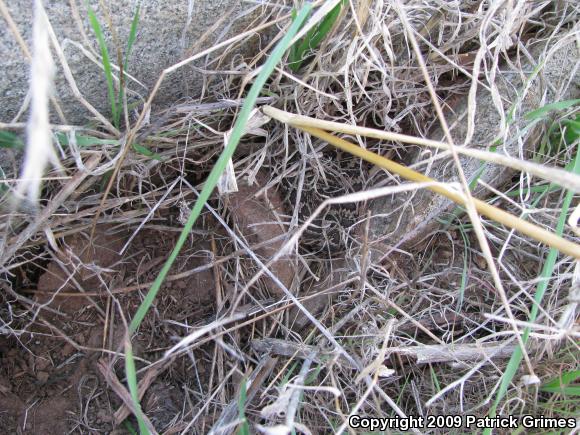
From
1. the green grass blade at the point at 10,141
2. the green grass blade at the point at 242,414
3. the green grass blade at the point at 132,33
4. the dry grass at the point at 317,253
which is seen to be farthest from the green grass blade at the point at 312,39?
the green grass blade at the point at 242,414

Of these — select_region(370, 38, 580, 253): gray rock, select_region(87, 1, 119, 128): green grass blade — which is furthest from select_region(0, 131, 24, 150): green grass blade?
select_region(370, 38, 580, 253): gray rock

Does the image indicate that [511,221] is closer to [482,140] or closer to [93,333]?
[482,140]

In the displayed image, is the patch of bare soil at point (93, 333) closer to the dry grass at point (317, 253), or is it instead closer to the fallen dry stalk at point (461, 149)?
the dry grass at point (317, 253)

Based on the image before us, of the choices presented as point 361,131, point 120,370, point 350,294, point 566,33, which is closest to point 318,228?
point 350,294

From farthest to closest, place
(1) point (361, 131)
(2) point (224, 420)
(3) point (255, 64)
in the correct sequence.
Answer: (3) point (255, 64)
(2) point (224, 420)
(1) point (361, 131)

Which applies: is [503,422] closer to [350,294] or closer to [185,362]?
[350,294]

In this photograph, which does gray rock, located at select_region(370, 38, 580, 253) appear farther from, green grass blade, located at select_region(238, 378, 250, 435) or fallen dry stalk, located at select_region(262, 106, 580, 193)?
green grass blade, located at select_region(238, 378, 250, 435)
